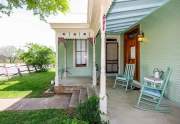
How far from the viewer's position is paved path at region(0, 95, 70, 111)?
302 inches

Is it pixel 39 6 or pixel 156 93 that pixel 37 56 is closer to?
pixel 39 6

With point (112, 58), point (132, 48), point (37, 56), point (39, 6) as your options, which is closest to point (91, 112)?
point (132, 48)

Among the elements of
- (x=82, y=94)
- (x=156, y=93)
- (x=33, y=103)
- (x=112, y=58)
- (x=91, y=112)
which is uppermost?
(x=112, y=58)

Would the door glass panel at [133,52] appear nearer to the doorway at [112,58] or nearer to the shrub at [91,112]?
the doorway at [112,58]

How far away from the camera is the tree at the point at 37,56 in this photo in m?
20.0

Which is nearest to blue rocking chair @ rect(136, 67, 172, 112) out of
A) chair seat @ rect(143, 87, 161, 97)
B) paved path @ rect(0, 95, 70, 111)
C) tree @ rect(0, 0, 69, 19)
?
chair seat @ rect(143, 87, 161, 97)

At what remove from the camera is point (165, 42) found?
6.51m

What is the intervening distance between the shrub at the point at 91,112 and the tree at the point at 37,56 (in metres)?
15.9

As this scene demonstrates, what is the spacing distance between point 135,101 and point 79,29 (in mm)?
5018

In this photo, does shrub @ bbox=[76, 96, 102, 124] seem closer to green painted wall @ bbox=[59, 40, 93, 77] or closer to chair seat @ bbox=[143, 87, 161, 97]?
chair seat @ bbox=[143, 87, 161, 97]

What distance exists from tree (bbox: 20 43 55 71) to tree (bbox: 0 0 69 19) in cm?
420

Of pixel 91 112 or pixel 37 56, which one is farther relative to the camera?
pixel 37 56

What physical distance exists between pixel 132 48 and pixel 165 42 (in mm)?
3978

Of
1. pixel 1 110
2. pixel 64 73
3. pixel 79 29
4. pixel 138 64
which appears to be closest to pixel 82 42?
pixel 64 73
